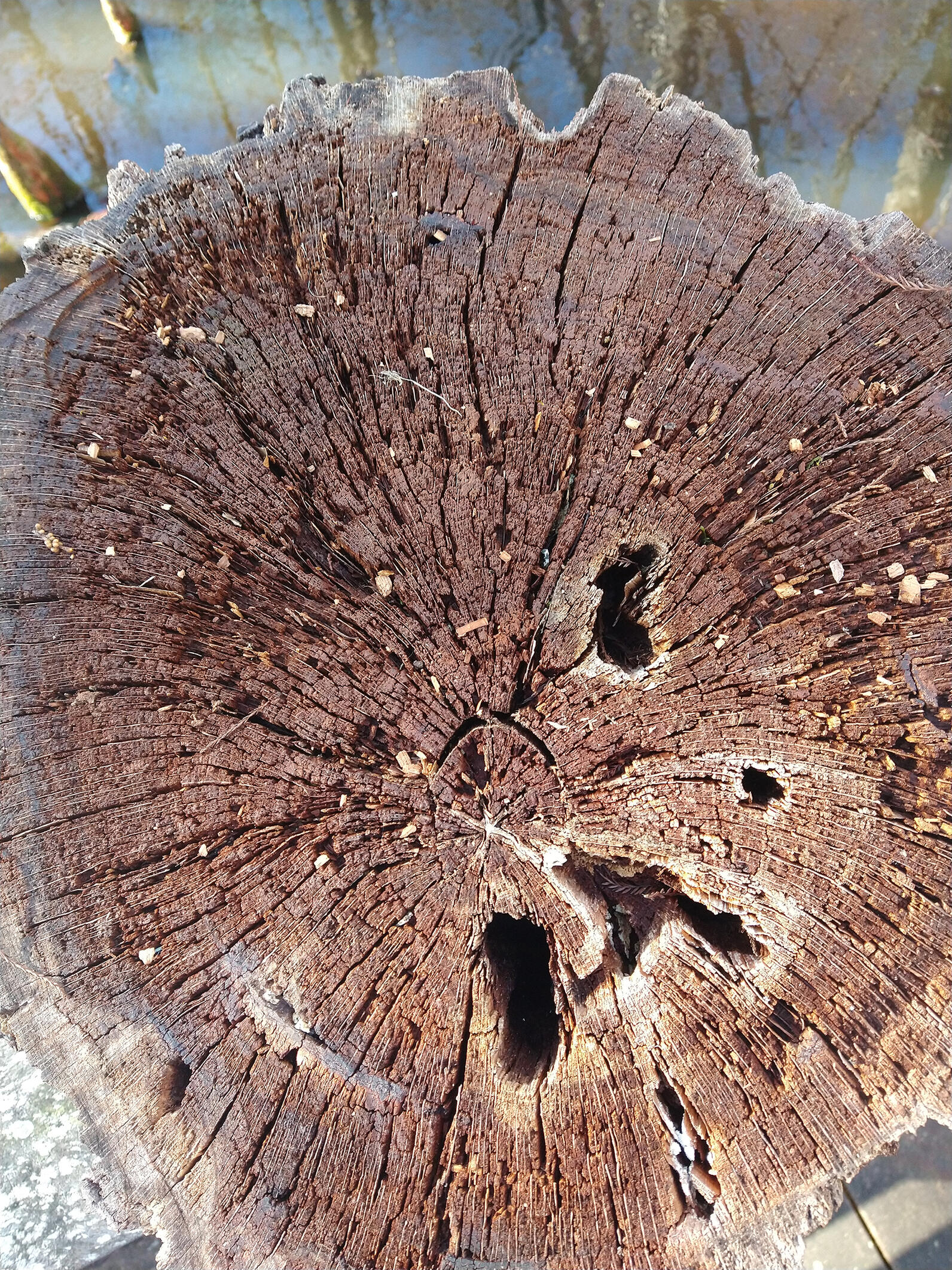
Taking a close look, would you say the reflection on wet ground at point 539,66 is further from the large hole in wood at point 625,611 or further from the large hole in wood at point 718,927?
the large hole in wood at point 718,927

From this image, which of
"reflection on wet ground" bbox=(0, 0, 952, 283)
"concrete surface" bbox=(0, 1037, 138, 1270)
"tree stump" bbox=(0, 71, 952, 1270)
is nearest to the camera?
"tree stump" bbox=(0, 71, 952, 1270)

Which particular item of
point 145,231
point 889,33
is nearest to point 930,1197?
point 145,231

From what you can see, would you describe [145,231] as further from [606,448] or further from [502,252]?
[606,448]

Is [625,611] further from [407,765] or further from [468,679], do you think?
[407,765]

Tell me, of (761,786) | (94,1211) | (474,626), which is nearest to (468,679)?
(474,626)

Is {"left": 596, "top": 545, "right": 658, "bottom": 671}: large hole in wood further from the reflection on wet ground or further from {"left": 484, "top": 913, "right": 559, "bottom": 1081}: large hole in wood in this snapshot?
the reflection on wet ground

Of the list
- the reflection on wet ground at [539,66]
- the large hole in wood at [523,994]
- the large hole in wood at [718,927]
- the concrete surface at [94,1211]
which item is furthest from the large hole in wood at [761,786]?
the reflection on wet ground at [539,66]

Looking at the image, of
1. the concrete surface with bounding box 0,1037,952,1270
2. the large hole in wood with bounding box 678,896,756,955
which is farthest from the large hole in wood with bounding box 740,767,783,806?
the concrete surface with bounding box 0,1037,952,1270
